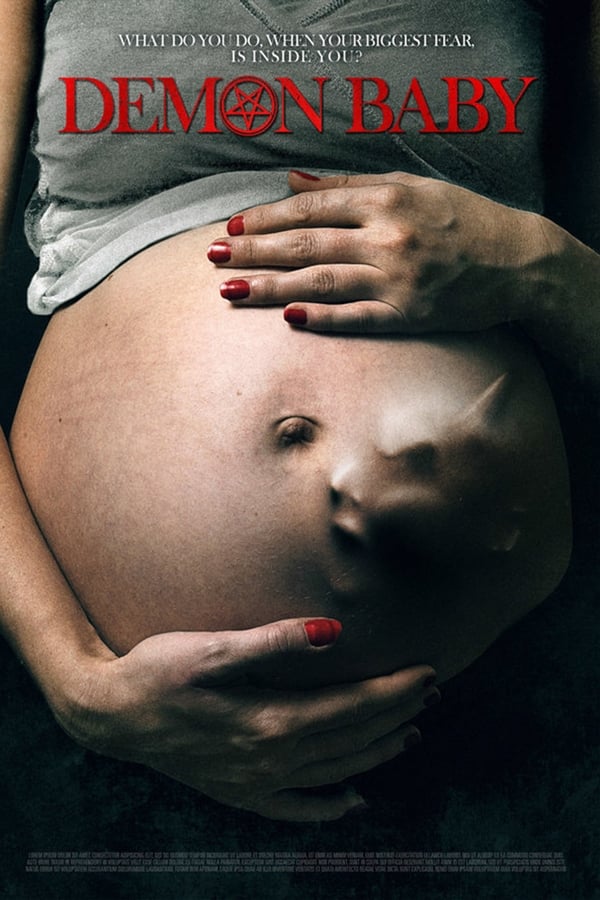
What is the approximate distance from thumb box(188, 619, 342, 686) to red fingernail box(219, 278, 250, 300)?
0.26 m

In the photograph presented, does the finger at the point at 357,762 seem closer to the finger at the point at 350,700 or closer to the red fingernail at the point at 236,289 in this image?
the finger at the point at 350,700

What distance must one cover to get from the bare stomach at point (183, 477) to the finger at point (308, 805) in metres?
0.17

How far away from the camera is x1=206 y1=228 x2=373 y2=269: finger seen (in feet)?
2.39

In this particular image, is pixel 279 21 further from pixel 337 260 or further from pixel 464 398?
pixel 464 398

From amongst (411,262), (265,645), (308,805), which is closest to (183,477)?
(265,645)

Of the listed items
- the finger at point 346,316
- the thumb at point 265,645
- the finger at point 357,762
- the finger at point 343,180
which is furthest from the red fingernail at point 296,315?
the finger at point 357,762

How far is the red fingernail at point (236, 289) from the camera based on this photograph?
2.43 ft

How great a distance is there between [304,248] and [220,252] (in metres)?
0.08

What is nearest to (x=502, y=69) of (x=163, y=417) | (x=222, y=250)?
(x=222, y=250)

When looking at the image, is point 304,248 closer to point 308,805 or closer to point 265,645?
point 265,645

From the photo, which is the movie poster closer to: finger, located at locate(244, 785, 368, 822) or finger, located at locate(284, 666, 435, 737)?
finger, located at locate(244, 785, 368, 822)

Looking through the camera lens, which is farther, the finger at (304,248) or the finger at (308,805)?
→ the finger at (308,805)

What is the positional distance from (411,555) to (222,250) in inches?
11.6

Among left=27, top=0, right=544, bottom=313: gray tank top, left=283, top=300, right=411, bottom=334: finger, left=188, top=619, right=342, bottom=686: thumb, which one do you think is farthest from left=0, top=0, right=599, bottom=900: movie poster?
left=188, top=619, right=342, bottom=686: thumb
